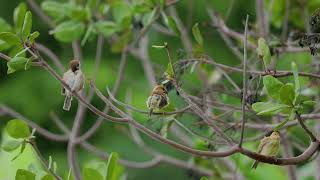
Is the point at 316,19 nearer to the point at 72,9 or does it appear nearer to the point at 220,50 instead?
the point at 72,9

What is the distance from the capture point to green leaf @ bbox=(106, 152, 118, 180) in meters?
0.77

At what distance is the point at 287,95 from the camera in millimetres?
674

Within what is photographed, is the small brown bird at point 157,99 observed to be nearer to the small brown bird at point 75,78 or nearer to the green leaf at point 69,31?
the small brown bird at point 75,78

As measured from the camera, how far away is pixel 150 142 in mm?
3193

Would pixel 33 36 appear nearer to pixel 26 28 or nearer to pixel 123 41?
pixel 26 28

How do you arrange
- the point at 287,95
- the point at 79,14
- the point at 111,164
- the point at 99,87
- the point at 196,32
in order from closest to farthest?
1. the point at 287,95
2. the point at 111,164
3. the point at 196,32
4. the point at 79,14
5. the point at 99,87

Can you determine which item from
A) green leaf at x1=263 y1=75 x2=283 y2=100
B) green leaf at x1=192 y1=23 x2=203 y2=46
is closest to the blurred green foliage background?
green leaf at x1=192 y1=23 x2=203 y2=46

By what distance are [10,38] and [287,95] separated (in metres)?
0.31

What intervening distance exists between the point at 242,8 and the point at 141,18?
1.77m

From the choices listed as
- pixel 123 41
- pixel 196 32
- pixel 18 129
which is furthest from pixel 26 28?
pixel 123 41

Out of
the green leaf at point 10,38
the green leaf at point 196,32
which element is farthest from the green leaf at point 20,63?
the green leaf at point 196,32

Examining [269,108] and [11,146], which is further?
[11,146]

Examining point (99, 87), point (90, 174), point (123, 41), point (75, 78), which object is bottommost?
point (90, 174)

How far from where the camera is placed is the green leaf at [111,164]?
30.3 inches
